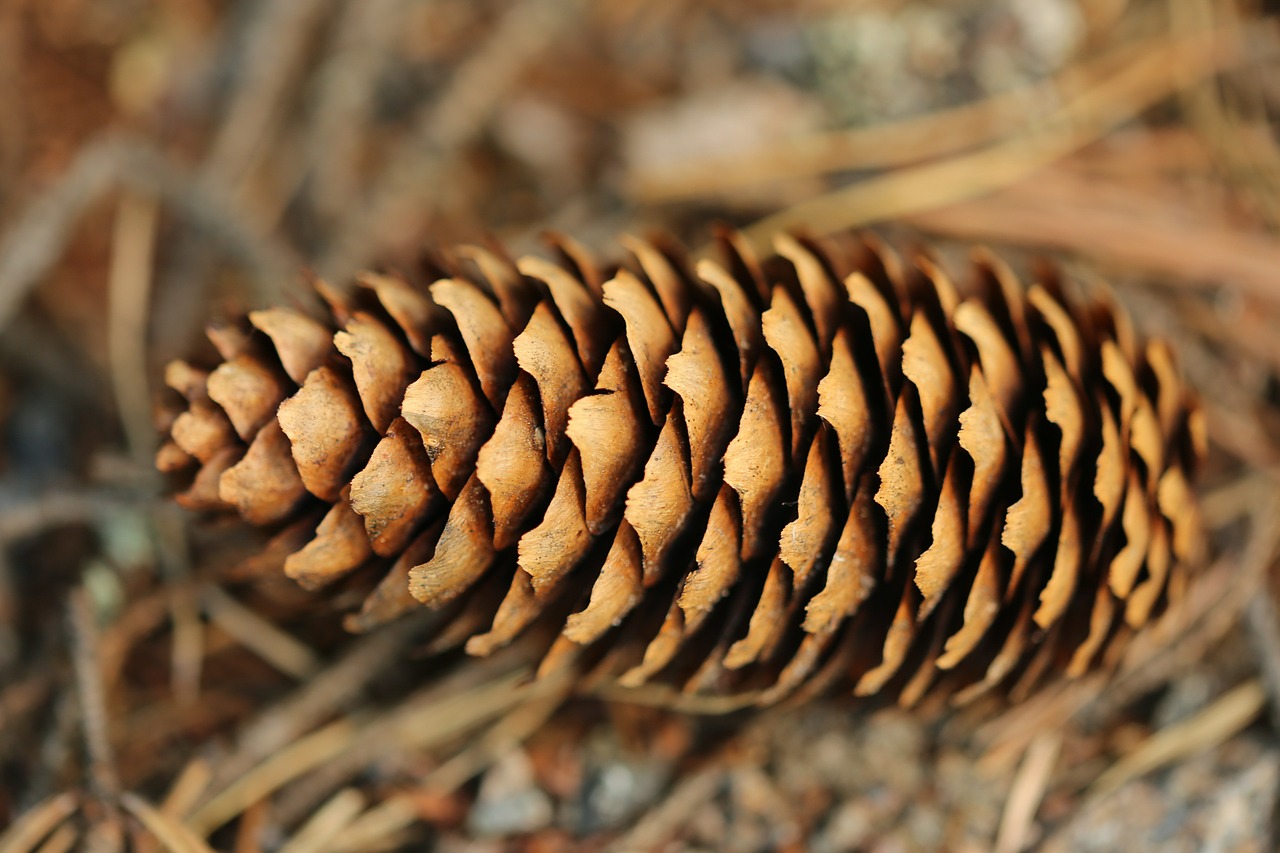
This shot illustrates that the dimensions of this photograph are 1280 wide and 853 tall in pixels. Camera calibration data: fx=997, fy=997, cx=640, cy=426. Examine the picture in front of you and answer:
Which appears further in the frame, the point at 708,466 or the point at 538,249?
the point at 538,249

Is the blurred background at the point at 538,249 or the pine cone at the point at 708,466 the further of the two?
the blurred background at the point at 538,249

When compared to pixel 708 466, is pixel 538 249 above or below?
above

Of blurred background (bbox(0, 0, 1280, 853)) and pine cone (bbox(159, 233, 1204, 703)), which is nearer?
pine cone (bbox(159, 233, 1204, 703))

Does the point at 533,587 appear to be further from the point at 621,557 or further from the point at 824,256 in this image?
the point at 824,256
